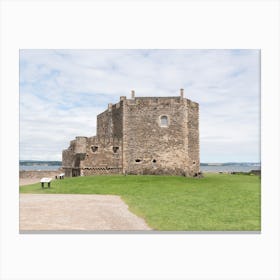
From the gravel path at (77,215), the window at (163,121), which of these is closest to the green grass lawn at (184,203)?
the gravel path at (77,215)

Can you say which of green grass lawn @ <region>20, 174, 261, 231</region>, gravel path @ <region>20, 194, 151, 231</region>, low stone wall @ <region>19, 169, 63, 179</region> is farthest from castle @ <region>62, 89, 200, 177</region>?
gravel path @ <region>20, 194, 151, 231</region>

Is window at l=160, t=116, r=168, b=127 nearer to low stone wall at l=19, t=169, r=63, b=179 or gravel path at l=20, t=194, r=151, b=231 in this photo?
low stone wall at l=19, t=169, r=63, b=179

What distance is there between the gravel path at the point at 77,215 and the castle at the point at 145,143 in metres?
11.5

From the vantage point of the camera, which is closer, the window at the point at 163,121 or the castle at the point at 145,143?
the castle at the point at 145,143

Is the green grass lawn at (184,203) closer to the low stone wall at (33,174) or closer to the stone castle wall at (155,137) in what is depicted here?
the stone castle wall at (155,137)

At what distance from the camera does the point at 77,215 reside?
36.4 ft

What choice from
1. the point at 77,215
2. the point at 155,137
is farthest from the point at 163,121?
the point at 77,215

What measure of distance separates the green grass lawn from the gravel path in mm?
546

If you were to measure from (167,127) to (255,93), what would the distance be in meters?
13.1

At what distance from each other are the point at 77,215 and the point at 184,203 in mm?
4020

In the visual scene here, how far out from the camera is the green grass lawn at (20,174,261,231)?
10375 millimetres

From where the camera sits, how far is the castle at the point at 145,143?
25250 millimetres
